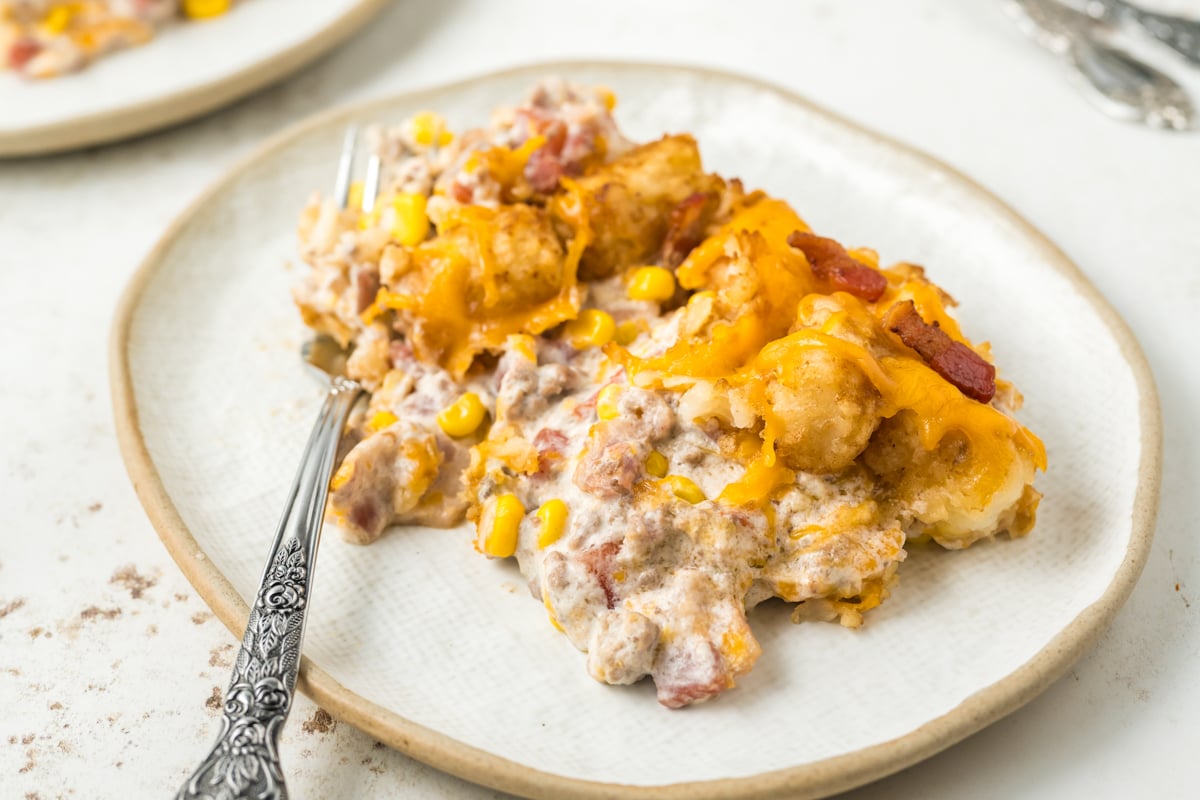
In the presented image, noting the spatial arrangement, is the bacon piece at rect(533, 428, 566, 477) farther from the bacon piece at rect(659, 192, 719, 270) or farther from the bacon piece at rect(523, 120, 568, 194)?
the bacon piece at rect(523, 120, 568, 194)

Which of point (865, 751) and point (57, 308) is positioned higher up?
point (865, 751)

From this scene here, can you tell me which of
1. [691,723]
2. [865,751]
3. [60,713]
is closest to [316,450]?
[60,713]

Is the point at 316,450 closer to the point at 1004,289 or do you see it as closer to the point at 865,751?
the point at 865,751

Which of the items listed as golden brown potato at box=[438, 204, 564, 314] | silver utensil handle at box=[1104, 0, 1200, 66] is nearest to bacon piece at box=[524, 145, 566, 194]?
golden brown potato at box=[438, 204, 564, 314]

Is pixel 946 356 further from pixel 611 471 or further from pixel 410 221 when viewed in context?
pixel 410 221

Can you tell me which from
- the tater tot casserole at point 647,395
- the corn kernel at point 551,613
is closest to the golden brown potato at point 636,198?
the tater tot casserole at point 647,395
